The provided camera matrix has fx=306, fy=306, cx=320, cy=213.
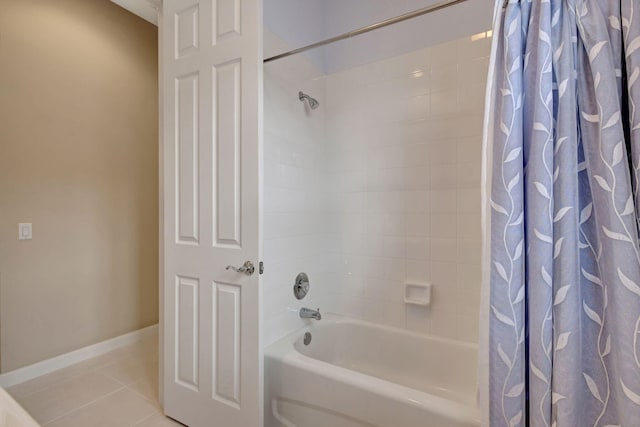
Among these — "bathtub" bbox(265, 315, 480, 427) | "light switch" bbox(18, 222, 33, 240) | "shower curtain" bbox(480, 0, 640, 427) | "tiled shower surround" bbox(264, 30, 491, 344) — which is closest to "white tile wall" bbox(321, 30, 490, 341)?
"tiled shower surround" bbox(264, 30, 491, 344)

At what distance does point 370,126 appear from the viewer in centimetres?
208

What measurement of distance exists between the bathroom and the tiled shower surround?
0.05 ft

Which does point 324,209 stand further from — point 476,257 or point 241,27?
point 241,27

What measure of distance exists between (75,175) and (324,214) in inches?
77.3

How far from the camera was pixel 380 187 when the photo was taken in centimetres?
206

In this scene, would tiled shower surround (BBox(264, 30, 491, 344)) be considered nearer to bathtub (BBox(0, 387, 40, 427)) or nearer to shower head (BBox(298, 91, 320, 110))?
shower head (BBox(298, 91, 320, 110))

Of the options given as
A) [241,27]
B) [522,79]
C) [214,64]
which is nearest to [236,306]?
[214,64]

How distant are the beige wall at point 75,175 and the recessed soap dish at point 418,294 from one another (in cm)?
236

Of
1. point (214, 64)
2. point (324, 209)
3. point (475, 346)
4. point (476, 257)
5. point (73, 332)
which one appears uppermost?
point (214, 64)

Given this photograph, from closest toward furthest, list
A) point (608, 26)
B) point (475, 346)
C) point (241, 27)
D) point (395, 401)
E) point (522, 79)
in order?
point (608, 26) < point (522, 79) < point (395, 401) < point (241, 27) < point (475, 346)

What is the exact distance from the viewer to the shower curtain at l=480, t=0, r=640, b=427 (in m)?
0.79

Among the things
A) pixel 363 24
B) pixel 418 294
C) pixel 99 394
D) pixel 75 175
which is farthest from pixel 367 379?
pixel 75 175

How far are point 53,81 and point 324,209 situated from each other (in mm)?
2198

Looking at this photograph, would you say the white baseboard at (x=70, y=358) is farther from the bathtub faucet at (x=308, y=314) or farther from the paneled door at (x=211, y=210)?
the bathtub faucet at (x=308, y=314)
